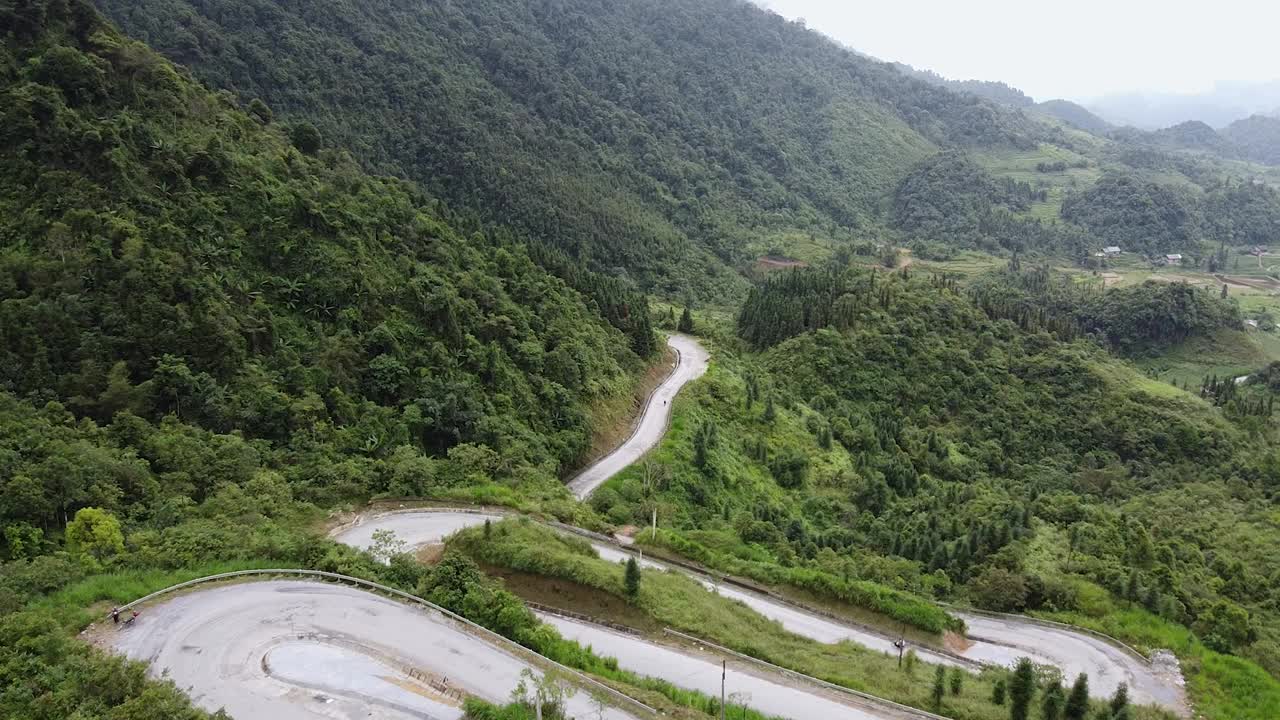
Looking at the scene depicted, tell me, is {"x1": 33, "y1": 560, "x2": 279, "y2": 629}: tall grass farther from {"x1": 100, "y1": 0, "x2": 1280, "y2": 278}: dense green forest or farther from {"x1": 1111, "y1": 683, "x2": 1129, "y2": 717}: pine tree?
{"x1": 100, "y1": 0, "x2": 1280, "y2": 278}: dense green forest

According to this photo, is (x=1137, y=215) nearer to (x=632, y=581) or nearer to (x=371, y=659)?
(x=632, y=581)

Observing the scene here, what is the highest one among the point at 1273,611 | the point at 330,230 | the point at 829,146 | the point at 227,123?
the point at 829,146

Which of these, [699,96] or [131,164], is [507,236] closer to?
[131,164]

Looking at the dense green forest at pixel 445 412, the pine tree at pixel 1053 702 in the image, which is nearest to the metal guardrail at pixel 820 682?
the pine tree at pixel 1053 702

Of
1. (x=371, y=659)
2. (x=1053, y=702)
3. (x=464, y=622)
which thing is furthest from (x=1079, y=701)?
(x=371, y=659)

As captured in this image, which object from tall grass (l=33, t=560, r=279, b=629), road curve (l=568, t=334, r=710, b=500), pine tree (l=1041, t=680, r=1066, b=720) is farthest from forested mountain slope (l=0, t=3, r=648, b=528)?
pine tree (l=1041, t=680, r=1066, b=720)

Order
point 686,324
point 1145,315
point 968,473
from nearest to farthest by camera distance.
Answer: point 968,473 → point 686,324 → point 1145,315

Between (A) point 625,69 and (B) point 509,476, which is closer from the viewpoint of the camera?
(B) point 509,476

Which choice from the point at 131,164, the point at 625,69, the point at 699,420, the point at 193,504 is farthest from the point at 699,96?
the point at 193,504
